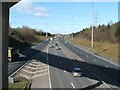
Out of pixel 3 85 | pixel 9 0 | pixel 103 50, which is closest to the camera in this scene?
pixel 9 0

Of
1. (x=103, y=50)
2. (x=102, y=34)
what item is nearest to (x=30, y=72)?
(x=103, y=50)

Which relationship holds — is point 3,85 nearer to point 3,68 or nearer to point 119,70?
point 3,68

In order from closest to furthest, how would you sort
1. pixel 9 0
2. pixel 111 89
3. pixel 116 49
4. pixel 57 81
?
1. pixel 9 0
2. pixel 111 89
3. pixel 57 81
4. pixel 116 49

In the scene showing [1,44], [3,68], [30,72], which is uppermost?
[1,44]

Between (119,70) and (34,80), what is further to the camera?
(119,70)

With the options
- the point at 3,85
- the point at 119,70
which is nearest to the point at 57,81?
the point at 119,70

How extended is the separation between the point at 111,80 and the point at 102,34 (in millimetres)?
68605

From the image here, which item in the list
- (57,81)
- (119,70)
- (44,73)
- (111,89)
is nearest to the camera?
(111,89)

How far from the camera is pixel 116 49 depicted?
6800 cm

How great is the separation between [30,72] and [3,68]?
91.3 feet

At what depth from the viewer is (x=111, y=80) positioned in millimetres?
34375

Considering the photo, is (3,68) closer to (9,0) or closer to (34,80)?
(9,0)

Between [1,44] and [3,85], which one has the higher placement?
[1,44]

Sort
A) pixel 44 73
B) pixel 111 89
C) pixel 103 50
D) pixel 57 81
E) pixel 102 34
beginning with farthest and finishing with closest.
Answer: pixel 102 34 → pixel 103 50 → pixel 44 73 → pixel 57 81 → pixel 111 89
